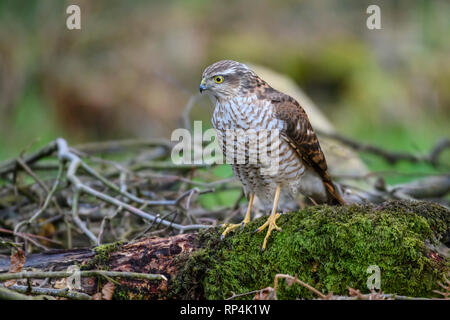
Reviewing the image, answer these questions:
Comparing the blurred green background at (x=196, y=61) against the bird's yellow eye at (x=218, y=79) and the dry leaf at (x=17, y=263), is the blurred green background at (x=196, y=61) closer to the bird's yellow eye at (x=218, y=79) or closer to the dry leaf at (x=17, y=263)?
the bird's yellow eye at (x=218, y=79)

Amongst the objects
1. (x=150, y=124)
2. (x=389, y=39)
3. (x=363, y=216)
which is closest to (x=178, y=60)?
(x=150, y=124)

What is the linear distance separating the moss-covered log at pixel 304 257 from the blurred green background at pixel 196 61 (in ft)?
23.8

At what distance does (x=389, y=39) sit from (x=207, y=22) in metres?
4.51

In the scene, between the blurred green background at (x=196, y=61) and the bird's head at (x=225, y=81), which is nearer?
the bird's head at (x=225, y=81)

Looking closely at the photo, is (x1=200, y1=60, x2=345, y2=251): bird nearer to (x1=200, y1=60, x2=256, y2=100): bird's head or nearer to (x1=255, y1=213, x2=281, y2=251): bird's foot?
(x1=200, y1=60, x2=256, y2=100): bird's head

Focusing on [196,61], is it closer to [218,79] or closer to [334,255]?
[218,79]

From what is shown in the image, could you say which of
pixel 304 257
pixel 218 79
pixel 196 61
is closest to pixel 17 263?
pixel 304 257

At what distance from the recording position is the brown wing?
3.57 m

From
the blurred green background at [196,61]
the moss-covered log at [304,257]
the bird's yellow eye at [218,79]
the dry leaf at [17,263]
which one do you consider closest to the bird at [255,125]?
the bird's yellow eye at [218,79]

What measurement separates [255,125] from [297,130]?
337 millimetres

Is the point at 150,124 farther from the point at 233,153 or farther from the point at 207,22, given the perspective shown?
the point at 233,153

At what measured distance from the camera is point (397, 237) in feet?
9.02

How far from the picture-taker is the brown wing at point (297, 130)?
3.57m

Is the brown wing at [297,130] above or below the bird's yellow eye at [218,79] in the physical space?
below
